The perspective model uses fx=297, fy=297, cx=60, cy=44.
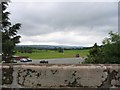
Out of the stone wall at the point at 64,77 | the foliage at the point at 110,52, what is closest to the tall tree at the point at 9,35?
the foliage at the point at 110,52

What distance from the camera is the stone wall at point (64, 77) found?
265 centimetres

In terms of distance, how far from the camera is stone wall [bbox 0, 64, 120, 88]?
2654 mm

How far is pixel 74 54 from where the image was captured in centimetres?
6288

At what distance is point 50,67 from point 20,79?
0.30 meters

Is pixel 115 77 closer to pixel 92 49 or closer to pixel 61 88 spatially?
pixel 61 88

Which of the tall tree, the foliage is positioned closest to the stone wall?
the foliage

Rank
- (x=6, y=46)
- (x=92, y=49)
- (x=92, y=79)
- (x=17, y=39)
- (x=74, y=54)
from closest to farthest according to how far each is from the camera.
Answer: (x=92, y=79)
(x=6, y=46)
(x=17, y=39)
(x=92, y=49)
(x=74, y=54)

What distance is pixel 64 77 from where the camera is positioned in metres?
2.68

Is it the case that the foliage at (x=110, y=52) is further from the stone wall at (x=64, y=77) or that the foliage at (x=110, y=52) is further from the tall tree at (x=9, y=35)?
the tall tree at (x=9, y=35)

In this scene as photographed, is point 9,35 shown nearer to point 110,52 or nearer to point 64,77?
point 110,52

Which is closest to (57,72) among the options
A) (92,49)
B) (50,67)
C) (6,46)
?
(50,67)

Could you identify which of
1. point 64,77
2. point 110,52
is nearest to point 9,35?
point 110,52

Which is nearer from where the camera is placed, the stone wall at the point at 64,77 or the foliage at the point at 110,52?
the stone wall at the point at 64,77

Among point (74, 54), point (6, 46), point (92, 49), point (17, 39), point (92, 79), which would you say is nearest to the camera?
point (92, 79)
